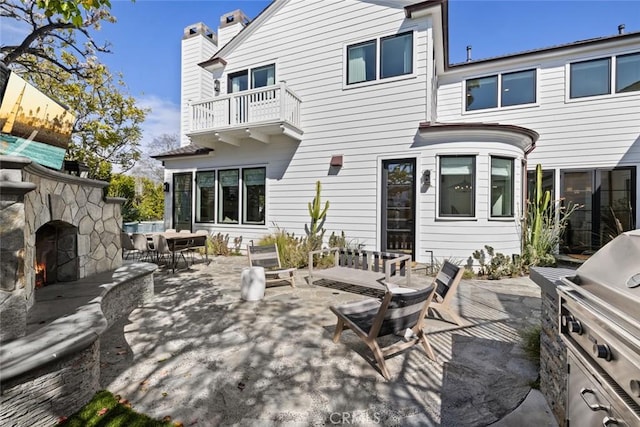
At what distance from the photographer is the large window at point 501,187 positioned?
7.72 meters

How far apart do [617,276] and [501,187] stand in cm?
709

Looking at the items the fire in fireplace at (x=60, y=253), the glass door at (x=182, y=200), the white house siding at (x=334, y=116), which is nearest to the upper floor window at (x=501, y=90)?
the white house siding at (x=334, y=116)

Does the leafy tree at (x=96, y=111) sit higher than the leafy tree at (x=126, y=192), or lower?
higher

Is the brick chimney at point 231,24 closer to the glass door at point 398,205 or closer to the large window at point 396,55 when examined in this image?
the large window at point 396,55

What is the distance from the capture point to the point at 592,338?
1.43 metres

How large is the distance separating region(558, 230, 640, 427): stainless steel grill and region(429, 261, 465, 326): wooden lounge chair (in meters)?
2.25

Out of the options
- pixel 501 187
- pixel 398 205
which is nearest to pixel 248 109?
pixel 398 205

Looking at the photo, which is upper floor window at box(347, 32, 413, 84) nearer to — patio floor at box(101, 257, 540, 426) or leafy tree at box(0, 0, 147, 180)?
patio floor at box(101, 257, 540, 426)

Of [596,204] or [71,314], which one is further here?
[596,204]

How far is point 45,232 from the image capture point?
14.0ft

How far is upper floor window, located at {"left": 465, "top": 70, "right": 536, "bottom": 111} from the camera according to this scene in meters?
9.82

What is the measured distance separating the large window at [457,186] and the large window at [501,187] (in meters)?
0.56
